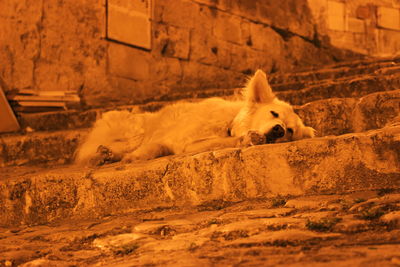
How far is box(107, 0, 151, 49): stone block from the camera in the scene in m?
8.27

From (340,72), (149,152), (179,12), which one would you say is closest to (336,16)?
(179,12)

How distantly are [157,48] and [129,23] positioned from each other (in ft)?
2.41

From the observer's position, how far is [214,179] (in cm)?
367

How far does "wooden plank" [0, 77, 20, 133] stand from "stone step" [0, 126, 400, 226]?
8.78ft

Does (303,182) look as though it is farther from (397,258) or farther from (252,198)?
(397,258)

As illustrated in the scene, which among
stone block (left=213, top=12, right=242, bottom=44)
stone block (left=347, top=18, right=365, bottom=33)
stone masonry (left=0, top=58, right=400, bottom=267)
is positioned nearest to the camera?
stone masonry (left=0, top=58, right=400, bottom=267)

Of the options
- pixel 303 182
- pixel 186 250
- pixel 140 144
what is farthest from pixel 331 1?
pixel 186 250

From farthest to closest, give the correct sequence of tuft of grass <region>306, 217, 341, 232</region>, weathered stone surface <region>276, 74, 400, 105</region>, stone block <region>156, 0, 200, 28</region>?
stone block <region>156, 0, 200, 28</region>
weathered stone surface <region>276, 74, 400, 105</region>
tuft of grass <region>306, 217, 341, 232</region>

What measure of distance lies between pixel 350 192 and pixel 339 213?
47 cm

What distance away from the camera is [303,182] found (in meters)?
3.45

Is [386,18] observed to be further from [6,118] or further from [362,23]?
[6,118]

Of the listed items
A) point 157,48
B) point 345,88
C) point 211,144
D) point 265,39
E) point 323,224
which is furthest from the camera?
point 265,39

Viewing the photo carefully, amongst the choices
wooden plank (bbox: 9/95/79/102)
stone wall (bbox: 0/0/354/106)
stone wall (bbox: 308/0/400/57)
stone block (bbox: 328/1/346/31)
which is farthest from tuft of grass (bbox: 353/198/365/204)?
stone block (bbox: 328/1/346/31)

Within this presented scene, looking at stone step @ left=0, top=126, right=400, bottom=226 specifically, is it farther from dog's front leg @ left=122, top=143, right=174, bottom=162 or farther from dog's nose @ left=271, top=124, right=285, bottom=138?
dog's nose @ left=271, top=124, right=285, bottom=138
